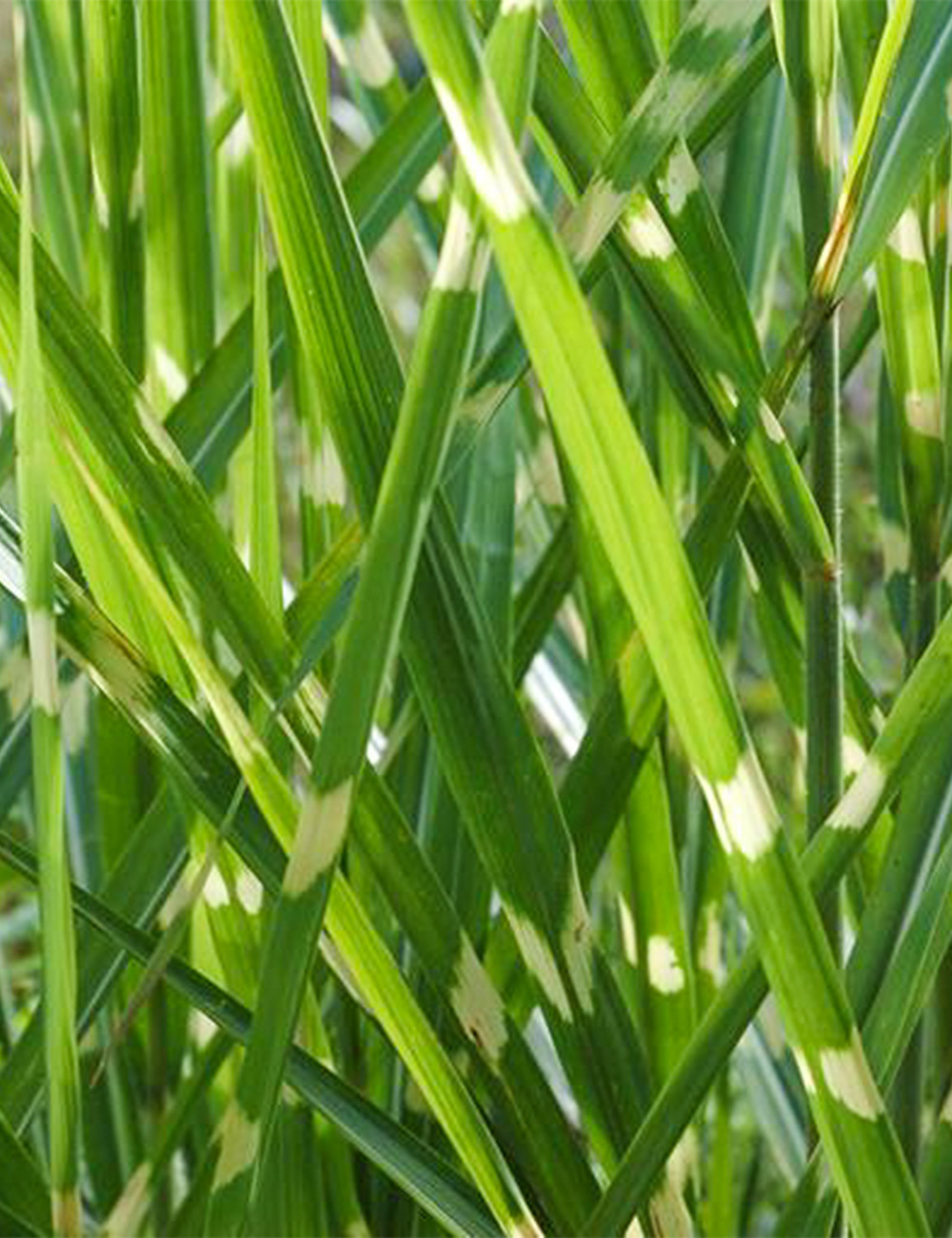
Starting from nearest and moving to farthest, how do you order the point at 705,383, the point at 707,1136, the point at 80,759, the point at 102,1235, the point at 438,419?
the point at 438,419
the point at 705,383
the point at 102,1235
the point at 80,759
the point at 707,1136

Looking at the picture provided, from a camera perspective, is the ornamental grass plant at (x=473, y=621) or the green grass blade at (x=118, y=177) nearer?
the ornamental grass plant at (x=473, y=621)

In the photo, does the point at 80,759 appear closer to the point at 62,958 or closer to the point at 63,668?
the point at 63,668

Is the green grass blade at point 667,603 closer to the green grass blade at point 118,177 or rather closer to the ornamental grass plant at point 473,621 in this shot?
the ornamental grass plant at point 473,621

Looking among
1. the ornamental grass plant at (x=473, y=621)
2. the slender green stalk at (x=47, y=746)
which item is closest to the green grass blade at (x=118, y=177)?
the ornamental grass plant at (x=473, y=621)

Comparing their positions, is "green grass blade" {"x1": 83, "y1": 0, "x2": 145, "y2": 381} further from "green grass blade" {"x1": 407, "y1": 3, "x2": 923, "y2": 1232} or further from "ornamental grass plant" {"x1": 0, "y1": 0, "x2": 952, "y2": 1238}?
"green grass blade" {"x1": 407, "y1": 3, "x2": 923, "y2": 1232}

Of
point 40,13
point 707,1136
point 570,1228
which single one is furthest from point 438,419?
point 707,1136

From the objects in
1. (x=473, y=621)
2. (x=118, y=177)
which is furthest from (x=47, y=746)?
(x=118, y=177)

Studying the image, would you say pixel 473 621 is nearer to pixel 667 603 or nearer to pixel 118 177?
pixel 667 603

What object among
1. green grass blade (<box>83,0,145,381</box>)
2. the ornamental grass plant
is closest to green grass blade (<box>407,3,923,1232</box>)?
the ornamental grass plant
